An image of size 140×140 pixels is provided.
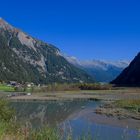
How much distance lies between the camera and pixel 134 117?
172 ft

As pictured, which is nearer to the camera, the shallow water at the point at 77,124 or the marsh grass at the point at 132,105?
the shallow water at the point at 77,124

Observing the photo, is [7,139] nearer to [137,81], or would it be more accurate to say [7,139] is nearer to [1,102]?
[1,102]

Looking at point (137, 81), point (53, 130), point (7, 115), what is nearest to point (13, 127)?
point (53, 130)

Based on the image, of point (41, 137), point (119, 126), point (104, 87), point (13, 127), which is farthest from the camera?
point (104, 87)

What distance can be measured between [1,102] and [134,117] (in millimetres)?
26248

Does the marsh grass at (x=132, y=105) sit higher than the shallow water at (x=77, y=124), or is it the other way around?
the marsh grass at (x=132, y=105)

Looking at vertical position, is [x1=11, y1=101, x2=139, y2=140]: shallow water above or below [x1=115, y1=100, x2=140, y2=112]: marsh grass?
below

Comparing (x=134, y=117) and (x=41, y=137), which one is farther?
(x=134, y=117)

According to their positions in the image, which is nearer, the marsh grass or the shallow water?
the shallow water

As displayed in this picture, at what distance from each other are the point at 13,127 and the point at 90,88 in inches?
6377

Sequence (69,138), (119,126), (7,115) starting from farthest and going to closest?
(119,126) → (7,115) → (69,138)

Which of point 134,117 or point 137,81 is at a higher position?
point 137,81

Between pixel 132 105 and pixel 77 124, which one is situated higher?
pixel 132 105

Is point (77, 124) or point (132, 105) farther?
point (132, 105)
